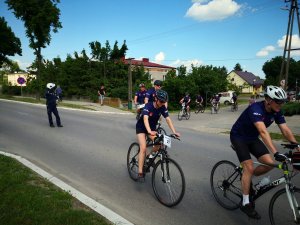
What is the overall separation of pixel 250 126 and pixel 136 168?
277 centimetres

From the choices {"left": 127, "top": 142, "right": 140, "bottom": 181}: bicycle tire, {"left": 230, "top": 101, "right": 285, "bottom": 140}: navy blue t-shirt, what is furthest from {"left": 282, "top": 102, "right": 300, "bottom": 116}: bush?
{"left": 230, "top": 101, "right": 285, "bottom": 140}: navy blue t-shirt

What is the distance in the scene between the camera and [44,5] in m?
36.8

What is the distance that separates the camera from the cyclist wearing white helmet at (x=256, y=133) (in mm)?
4277

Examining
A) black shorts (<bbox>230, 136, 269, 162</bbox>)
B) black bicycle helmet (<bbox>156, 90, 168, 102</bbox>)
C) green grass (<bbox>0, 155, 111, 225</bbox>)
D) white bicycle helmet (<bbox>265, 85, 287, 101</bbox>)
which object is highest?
white bicycle helmet (<bbox>265, 85, 287, 101</bbox>)

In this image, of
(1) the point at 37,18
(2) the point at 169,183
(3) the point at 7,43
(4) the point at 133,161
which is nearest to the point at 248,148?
(2) the point at 169,183

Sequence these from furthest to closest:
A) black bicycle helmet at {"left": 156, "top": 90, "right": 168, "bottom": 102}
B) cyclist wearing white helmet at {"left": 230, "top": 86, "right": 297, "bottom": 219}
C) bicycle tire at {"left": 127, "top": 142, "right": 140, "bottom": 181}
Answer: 1. bicycle tire at {"left": 127, "top": 142, "right": 140, "bottom": 181}
2. black bicycle helmet at {"left": 156, "top": 90, "right": 168, "bottom": 102}
3. cyclist wearing white helmet at {"left": 230, "top": 86, "right": 297, "bottom": 219}

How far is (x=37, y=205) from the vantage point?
4625mm

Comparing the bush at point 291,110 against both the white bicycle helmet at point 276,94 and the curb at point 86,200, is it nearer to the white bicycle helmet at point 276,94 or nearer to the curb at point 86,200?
the white bicycle helmet at point 276,94

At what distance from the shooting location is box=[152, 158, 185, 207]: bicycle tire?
5.01 meters

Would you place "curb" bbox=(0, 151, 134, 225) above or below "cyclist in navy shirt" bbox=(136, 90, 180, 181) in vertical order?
below

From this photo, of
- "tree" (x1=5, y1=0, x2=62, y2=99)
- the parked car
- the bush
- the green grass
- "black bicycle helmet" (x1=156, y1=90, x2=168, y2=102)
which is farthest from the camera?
the parked car

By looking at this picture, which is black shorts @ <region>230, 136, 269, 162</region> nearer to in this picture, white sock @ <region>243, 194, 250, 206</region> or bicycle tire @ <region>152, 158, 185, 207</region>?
white sock @ <region>243, 194, 250, 206</region>

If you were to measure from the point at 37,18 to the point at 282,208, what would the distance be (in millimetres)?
37464

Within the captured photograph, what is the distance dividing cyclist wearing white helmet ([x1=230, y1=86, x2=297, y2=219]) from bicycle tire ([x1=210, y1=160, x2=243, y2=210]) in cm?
37
